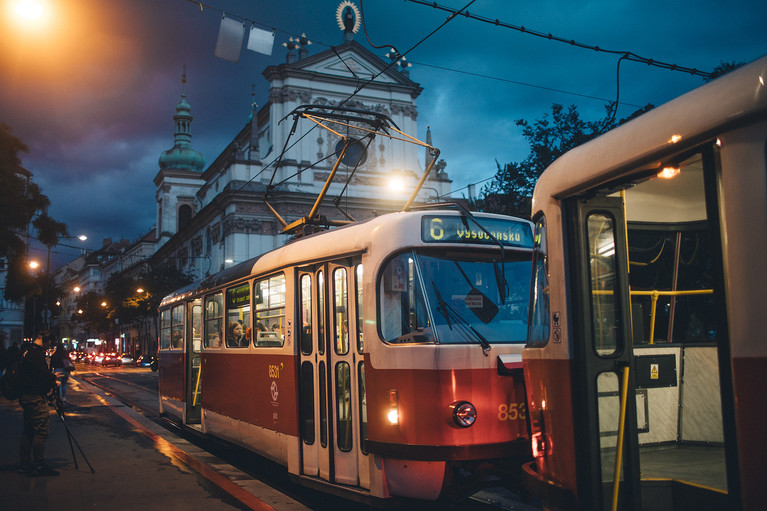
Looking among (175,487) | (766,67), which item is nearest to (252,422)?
(175,487)

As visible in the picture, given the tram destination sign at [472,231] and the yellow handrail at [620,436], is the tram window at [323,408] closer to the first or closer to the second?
the tram destination sign at [472,231]

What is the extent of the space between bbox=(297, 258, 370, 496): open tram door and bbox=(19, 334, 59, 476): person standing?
3.67 m

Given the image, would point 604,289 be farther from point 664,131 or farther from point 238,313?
point 238,313

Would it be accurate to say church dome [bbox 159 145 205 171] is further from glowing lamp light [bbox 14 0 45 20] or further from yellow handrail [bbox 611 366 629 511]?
yellow handrail [bbox 611 366 629 511]

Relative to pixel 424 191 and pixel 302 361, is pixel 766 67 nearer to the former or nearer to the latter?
pixel 302 361

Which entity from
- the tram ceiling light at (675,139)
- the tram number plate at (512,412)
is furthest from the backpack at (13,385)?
the tram ceiling light at (675,139)

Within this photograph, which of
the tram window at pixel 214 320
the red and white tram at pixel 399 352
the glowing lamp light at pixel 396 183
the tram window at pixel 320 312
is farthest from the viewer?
the glowing lamp light at pixel 396 183

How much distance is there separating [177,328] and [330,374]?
691 centimetres

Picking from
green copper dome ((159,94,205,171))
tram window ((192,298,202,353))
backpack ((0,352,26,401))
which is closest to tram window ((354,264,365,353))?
backpack ((0,352,26,401))

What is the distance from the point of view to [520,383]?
570cm

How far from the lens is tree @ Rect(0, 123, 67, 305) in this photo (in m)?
19.6

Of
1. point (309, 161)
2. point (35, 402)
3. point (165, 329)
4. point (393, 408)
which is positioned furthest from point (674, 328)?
point (309, 161)

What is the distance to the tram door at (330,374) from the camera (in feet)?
20.4

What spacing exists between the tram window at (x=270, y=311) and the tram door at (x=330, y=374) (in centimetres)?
48
